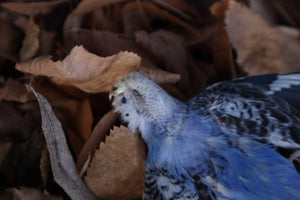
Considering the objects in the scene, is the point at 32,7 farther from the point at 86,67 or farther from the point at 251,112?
the point at 251,112

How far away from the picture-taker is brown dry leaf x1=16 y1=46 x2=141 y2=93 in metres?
0.41

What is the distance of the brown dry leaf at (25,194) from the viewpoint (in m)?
0.45

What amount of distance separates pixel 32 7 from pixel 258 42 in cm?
43

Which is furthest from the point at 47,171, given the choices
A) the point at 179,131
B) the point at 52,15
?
the point at 52,15

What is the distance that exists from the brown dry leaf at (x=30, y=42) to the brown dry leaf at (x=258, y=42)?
0.34 metres

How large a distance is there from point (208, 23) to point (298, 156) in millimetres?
320

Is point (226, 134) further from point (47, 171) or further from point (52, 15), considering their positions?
point (52, 15)

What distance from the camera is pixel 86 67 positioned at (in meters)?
0.42

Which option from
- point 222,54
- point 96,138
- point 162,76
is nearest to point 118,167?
point 96,138

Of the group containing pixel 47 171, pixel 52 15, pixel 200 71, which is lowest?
pixel 47 171

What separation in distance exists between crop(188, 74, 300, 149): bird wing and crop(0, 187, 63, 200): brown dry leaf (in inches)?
9.9

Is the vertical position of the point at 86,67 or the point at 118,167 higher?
the point at 86,67

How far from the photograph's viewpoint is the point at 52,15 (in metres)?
0.62

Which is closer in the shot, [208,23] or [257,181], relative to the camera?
[257,181]
